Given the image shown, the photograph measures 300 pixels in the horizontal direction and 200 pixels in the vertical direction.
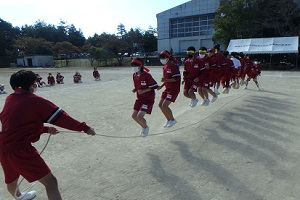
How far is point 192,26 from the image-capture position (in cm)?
5784

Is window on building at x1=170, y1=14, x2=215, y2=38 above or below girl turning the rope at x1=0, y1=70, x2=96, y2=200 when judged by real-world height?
above

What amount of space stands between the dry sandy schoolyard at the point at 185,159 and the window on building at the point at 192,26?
5014 cm

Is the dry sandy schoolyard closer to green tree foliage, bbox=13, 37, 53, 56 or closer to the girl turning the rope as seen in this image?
the girl turning the rope

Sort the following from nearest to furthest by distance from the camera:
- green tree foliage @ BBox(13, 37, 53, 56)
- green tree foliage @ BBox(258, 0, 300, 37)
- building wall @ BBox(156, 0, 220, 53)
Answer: green tree foliage @ BBox(258, 0, 300, 37), building wall @ BBox(156, 0, 220, 53), green tree foliage @ BBox(13, 37, 53, 56)

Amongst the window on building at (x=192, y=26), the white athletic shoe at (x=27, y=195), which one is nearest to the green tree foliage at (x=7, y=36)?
the window on building at (x=192, y=26)

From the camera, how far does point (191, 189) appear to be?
3967mm

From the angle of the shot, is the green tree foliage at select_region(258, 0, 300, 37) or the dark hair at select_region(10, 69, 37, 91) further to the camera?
the green tree foliage at select_region(258, 0, 300, 37)

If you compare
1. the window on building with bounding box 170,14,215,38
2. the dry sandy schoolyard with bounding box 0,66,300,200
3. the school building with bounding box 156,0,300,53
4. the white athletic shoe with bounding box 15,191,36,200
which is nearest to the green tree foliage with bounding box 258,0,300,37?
A: the school building with bounding box 156,0,300,53

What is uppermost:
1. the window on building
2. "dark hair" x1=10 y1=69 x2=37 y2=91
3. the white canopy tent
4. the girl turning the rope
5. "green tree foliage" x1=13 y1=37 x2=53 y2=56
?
the window on building

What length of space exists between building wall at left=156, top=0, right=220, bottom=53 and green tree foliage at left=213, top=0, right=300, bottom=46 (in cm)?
1729

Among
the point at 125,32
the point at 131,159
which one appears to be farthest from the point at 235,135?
the point at 125,32

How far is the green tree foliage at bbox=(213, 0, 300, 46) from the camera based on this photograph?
114ft

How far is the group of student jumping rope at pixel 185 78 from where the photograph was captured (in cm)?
596

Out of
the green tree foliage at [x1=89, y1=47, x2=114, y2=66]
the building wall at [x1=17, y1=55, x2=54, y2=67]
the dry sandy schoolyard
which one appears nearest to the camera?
the dry sandy schoolyard
